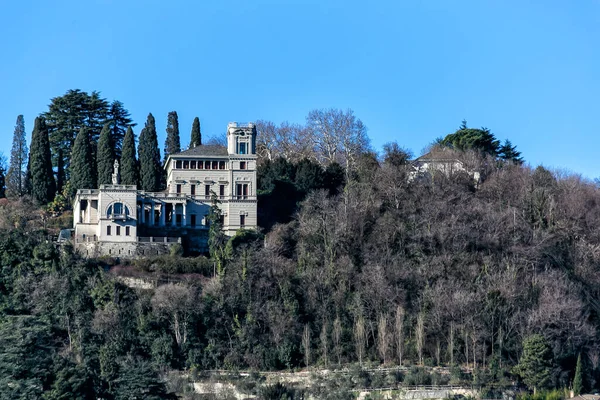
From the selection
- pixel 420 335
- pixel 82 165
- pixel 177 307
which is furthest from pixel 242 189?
pixel 420 335

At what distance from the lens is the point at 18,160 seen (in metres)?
90.9

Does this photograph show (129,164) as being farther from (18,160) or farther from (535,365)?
(535,365)

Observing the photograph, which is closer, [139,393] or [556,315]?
[139,393]

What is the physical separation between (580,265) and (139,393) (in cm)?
2785

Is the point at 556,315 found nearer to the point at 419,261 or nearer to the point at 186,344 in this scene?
the point at 419,261

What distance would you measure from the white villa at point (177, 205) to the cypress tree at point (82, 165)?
10.5ft

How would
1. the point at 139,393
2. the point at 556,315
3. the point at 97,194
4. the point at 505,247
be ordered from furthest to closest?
the point at 97,194
the point at 505,247
the point at 556,315
the point at 139,393

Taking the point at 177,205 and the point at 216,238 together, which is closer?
the point at 216,238

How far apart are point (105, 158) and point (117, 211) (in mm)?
7881

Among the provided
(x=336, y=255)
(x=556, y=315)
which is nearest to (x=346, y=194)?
(x=336, y=255)

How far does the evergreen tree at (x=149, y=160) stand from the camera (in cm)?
8638

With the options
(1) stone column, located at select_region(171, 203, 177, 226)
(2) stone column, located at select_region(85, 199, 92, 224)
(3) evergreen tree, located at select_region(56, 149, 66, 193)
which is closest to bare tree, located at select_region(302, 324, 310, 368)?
(1) stone column, located at select_region(171, 203, 177, 226)

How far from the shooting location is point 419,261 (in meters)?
74.2

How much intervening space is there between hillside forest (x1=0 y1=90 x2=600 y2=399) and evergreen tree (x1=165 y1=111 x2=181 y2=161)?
1487 centimetres
